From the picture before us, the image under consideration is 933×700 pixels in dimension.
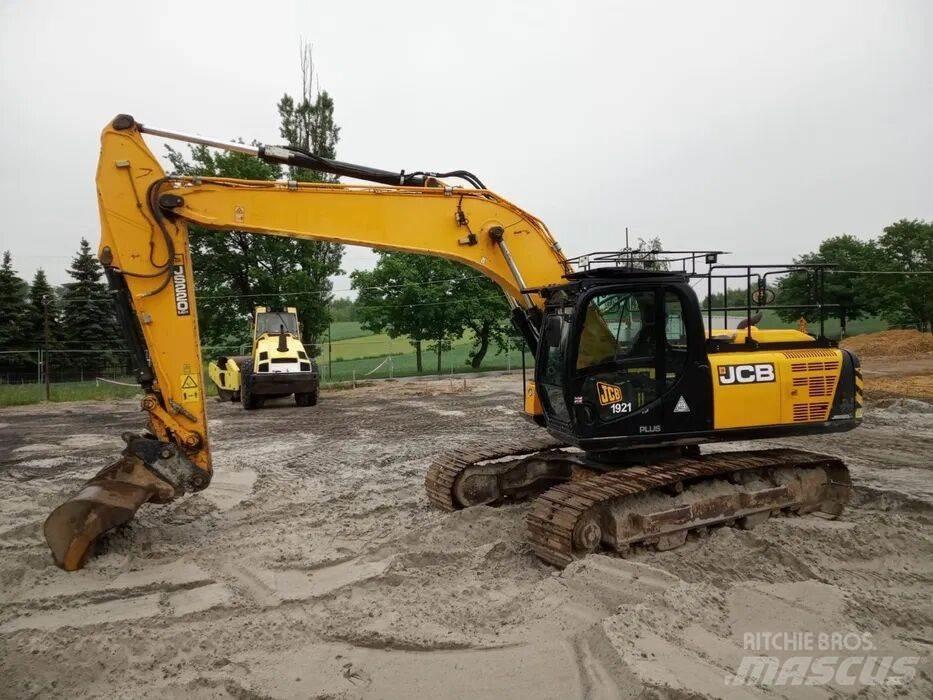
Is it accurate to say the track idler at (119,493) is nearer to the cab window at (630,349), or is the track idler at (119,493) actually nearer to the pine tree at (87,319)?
the cab window at (630,349)

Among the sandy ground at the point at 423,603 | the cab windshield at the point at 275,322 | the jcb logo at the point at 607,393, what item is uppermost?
the cab windshield at the point at 275,322

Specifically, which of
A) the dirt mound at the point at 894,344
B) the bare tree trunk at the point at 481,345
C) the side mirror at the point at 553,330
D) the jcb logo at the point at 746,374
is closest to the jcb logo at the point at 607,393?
the side mirror at the point at 553,330

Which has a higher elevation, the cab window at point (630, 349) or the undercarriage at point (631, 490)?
the cab window at point (630, 349)

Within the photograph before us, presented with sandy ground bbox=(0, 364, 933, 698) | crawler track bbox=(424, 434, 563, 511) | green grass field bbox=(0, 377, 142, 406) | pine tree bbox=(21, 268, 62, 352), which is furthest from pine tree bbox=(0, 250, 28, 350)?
crawler track bbox=(424, 434, 563, 511)

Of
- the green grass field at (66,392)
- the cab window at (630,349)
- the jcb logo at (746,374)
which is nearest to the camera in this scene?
the cab window at (630,349)

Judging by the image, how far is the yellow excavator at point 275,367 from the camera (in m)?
17.7

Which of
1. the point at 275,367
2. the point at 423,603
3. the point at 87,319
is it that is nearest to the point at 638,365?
the point at 423,603

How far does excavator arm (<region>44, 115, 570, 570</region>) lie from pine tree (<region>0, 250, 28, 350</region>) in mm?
35297

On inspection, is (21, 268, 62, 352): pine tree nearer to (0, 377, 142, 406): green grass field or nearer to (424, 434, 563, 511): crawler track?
(0, 377, 142, 406): green grass field

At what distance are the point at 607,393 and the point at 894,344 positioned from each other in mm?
27517

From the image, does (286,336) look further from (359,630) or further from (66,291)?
(66,291)

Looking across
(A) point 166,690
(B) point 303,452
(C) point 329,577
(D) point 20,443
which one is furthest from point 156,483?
(D) point 20,443

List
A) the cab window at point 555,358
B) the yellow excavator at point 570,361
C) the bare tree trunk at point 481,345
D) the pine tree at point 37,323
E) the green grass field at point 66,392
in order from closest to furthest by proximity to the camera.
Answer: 1. the yellow excavator at point 570,361
2. the cab window at point 555,358
3. the green grass field at point 66,392
4. the bare tree trunk at point 481,345
5. the pine tree at point 37,323

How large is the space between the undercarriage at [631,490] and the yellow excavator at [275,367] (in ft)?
37.3
